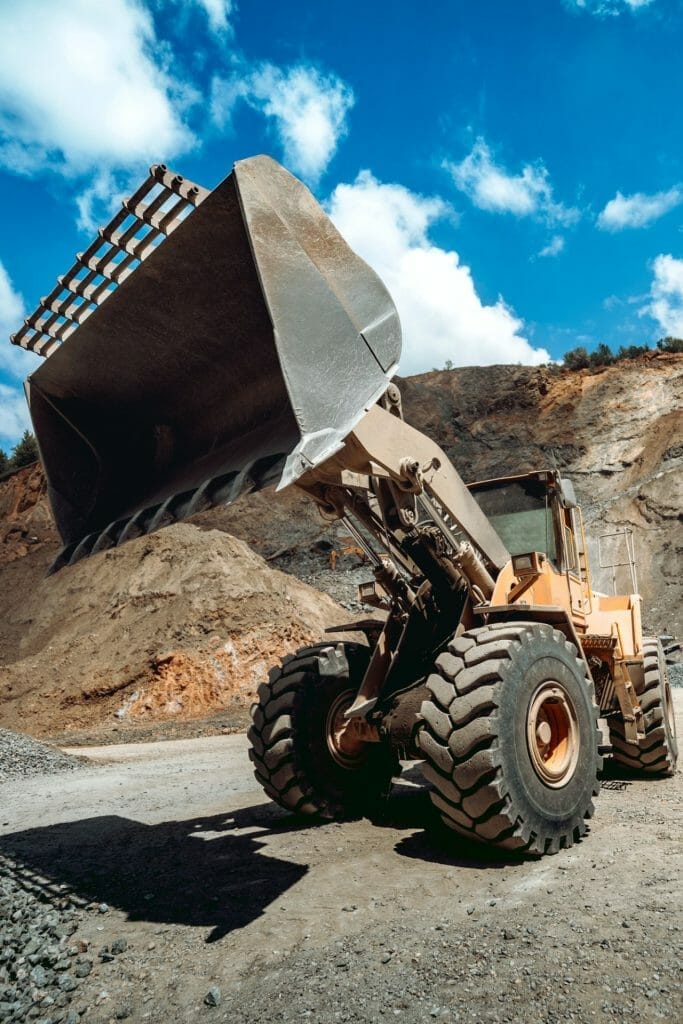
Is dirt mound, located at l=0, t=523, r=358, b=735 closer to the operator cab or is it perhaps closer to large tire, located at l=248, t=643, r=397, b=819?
large tire, located at l=248, t=643, r=397, b=819

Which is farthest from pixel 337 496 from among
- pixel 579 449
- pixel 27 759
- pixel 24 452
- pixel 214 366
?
pixel 24 452

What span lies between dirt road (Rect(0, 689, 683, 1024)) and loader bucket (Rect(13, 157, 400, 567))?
83.4 inches

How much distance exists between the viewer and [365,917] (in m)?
3.70

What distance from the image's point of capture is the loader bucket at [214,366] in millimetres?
4059

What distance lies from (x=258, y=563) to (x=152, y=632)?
4.96 meters

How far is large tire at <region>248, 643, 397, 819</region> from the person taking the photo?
5.64 meters

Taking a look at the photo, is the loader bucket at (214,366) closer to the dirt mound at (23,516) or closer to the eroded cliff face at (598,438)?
the eroded cliff face at (598,438)

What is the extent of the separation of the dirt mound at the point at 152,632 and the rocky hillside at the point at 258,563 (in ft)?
0.14

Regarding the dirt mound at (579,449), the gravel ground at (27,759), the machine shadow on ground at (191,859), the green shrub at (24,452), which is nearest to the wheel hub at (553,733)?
the machine shadow on ground at (191,859)

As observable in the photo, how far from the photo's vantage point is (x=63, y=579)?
77.1 ft

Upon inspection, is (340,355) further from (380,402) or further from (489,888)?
(489,888)

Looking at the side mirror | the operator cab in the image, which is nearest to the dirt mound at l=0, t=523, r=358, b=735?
the operator cab

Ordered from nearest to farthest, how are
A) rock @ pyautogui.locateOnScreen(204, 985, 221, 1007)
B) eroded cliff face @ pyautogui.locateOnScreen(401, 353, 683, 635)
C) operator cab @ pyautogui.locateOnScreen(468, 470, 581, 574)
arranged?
rock @ pyautogui.locateOnScreen(204, 985, 221, 1007) < operator cab @ pyautogui.locateOnScreen(468, 470, 581, 574) < eroded cliff face @ pyautogui.locateOnScreen(401, 353, 683, 635)

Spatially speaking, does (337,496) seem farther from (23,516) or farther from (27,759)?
(23,516)
